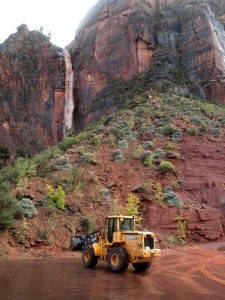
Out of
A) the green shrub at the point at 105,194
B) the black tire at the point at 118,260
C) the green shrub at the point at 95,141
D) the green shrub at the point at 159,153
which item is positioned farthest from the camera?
the green shrub at the point at 95,141

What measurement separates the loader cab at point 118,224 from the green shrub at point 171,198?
35.4 feet

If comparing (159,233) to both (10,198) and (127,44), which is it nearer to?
(10,198)

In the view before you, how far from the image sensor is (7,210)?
55.5 ft

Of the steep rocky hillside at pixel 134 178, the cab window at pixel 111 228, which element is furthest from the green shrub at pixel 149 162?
the cab window at pixel 111 228

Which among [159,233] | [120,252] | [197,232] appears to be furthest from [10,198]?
[197,232]

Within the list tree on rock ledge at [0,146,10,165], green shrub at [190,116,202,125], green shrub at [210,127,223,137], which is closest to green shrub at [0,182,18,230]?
green shrub at [210,127,223,137]

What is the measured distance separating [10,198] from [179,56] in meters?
37.6

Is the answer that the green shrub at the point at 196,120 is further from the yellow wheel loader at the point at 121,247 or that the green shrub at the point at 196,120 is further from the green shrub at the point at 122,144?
the yellow wheel loader at the point at 121,247

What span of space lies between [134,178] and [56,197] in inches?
307

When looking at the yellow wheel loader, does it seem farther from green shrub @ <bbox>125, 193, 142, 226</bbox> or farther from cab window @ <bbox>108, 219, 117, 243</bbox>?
green shrub @ <bbox>125, 193, 142, 226</bbox>

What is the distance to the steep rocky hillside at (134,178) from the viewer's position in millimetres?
18688

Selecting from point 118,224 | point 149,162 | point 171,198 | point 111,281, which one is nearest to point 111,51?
point 149,162

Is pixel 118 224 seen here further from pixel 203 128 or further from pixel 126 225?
pixel 203 128

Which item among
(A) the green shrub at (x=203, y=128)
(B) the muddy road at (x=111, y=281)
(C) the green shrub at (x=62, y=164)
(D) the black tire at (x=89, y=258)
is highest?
(A) the green shrub at (x=203, y=128)
